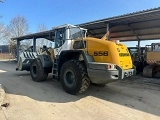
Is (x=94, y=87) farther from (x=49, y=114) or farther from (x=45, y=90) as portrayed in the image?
(x=49, y=114)

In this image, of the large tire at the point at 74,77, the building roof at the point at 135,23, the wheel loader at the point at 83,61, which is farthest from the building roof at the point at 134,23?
the large tire at the point at 74,77

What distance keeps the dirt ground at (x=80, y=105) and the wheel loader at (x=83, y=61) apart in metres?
0.59

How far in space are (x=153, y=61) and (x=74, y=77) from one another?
630 centimetres

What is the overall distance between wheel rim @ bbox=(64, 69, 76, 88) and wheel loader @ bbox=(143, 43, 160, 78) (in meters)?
6.15

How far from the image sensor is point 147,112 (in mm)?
4742

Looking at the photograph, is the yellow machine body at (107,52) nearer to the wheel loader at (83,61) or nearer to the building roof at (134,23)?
the wheel loader at (83,61)

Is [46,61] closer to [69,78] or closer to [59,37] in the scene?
[59,37]

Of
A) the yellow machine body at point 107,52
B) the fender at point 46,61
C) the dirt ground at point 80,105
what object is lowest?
the dirt ground at point 80,105

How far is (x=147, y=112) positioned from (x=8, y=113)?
12.4 feet

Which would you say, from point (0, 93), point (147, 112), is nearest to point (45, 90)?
point (0, 93)

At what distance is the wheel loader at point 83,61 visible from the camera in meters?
5.46

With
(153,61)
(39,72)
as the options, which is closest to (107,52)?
(39,72)

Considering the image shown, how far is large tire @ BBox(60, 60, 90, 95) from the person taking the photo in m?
5.96

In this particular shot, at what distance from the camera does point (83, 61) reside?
6.28m
